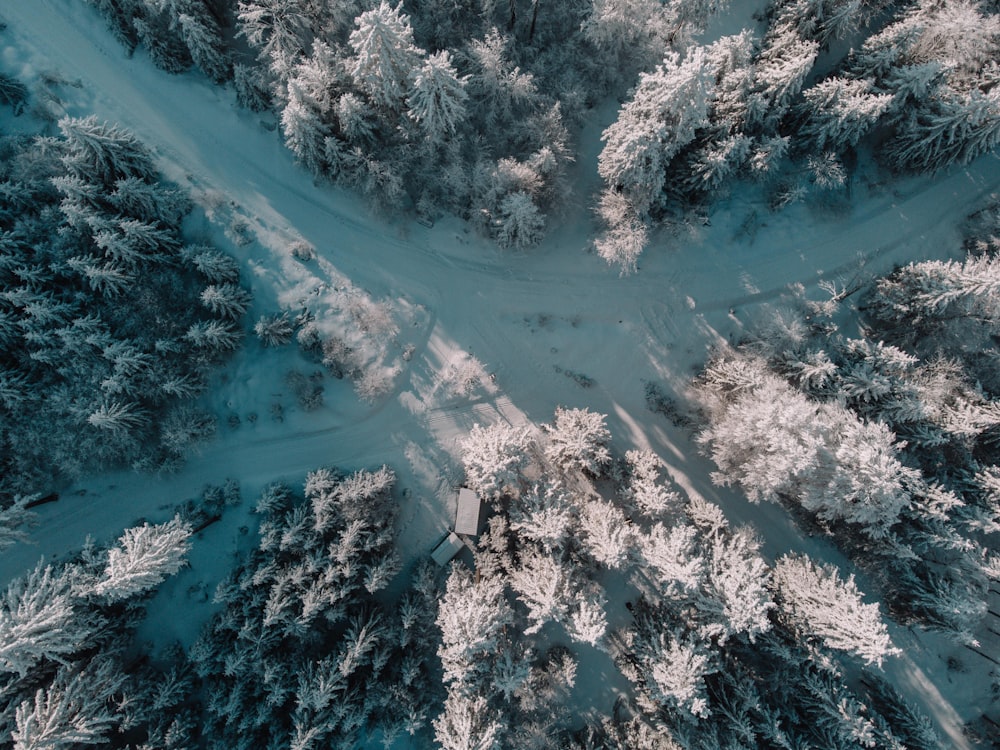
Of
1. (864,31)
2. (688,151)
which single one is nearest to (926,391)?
(688,151)

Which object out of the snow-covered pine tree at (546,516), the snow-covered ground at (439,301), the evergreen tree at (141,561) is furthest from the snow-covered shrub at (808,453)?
the evergreen tree at (141,561)

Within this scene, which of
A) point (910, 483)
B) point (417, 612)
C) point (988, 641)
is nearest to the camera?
point (910, 483)

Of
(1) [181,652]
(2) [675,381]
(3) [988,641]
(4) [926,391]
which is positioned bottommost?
(1) [181,652]

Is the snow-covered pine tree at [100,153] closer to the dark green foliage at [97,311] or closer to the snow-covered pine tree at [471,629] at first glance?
the dark green foliage at [97,311]

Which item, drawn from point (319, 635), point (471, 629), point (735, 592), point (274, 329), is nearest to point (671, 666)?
point (735, 592)

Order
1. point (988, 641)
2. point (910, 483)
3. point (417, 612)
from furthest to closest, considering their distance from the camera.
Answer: point (988, 641), point (417, 612), point (910, 483)

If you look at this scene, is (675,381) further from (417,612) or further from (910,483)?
(417,612)
